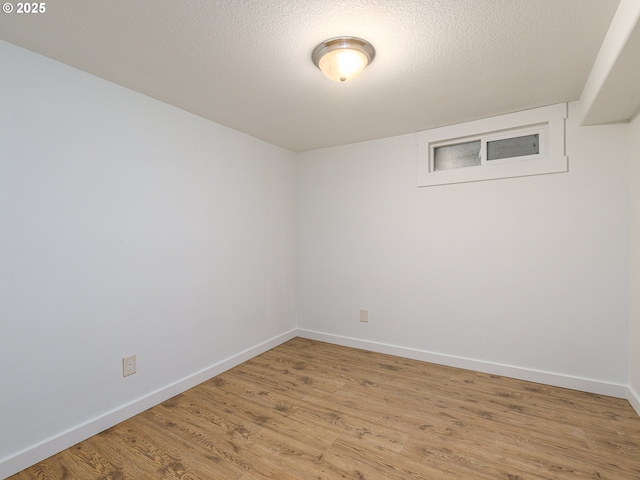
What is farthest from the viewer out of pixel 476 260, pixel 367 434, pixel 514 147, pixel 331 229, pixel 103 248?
pixel 331 229

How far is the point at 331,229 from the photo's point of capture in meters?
3.61

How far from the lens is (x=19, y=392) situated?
1649 millimetres

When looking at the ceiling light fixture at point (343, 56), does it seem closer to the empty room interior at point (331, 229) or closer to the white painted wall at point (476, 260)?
the empty room interior at point (331, 229)

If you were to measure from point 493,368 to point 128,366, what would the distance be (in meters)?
2.92

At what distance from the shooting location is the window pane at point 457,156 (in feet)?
9.41

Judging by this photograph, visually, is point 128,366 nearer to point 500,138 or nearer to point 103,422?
point 103,422

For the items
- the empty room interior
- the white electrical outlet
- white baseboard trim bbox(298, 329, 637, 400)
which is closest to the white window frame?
the empty room interior

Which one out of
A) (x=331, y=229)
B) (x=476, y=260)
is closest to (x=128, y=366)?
(x=331, y=229)

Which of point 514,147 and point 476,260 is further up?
point 514,147

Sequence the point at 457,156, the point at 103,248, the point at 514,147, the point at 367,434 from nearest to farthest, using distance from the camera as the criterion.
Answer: the point at 367,434, the point at 103,248, the point at 514,147, the point at 457,156

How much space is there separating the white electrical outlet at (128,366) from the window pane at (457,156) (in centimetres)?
303

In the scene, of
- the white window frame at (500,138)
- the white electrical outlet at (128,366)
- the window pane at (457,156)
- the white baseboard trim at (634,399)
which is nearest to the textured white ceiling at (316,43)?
the white window frame at (500,138)

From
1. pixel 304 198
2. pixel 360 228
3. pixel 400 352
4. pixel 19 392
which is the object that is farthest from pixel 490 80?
pixel 19 392

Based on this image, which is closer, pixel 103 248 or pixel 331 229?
pixel 103 248
